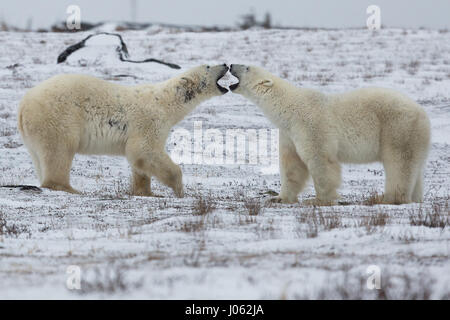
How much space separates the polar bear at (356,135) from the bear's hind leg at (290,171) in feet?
0.04

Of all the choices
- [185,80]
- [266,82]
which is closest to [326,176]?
[266,82]

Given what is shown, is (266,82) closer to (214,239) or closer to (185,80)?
(185,80)

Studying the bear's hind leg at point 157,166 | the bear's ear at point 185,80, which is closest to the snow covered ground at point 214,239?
the bear's hind leg at point 157,166

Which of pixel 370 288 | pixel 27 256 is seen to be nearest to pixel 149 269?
pixel 27 256

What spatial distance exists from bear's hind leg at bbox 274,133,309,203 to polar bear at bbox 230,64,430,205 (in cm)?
1

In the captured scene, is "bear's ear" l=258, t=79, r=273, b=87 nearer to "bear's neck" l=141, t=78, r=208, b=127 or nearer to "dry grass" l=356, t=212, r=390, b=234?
"bear's neck" l=141, t=78, r=208, b=127

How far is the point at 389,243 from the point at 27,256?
2138 mm

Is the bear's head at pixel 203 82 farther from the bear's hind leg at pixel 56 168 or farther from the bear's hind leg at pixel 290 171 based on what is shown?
the bear's hind leg at pixel 56 168

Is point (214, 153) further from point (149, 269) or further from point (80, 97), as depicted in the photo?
point (149, 269)

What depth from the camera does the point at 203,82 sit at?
7.38 m

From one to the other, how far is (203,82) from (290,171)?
1.59 m

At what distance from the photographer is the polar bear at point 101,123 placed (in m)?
6.53

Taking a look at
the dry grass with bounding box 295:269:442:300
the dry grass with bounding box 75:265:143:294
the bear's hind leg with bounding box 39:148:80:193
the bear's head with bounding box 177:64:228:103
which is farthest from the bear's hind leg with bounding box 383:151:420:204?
the dry grass with bounding box 75:265:143:294

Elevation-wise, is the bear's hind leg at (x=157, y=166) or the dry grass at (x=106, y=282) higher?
the bear's hind leg at (x=157, y=166)
